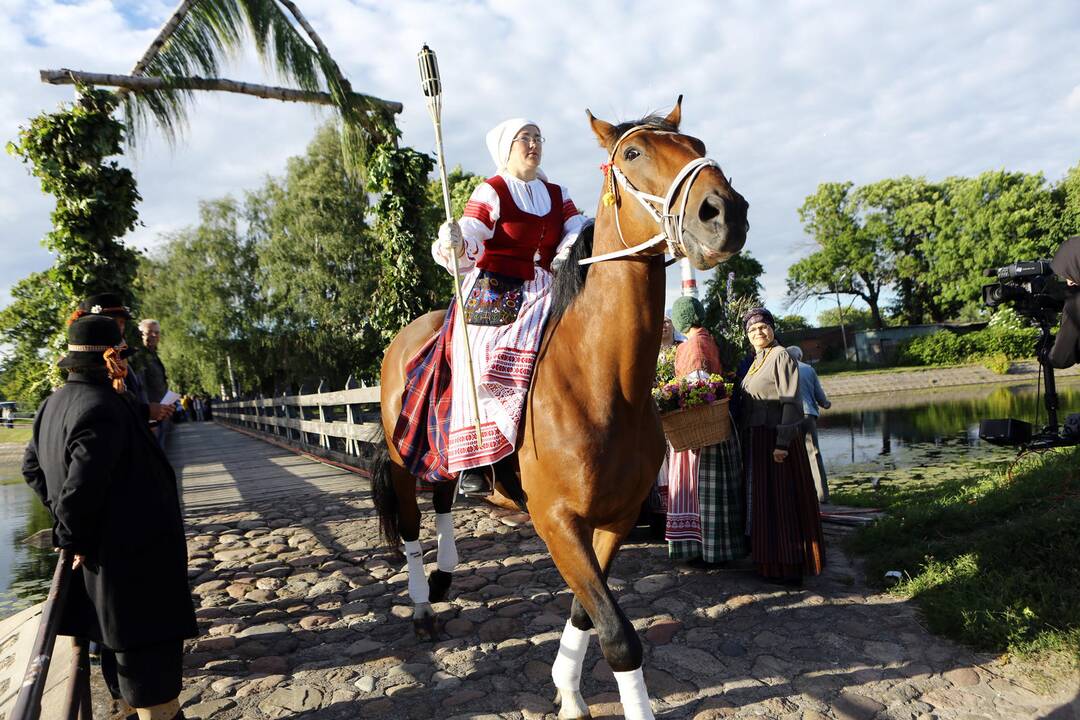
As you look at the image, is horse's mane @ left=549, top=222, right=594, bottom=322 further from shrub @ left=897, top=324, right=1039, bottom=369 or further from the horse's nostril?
shrub @ left=897, top=324, right=1039, bottom=369

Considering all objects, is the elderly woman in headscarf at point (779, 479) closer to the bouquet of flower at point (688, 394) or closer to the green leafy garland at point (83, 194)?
the bouquet of flower at point (688, 394)

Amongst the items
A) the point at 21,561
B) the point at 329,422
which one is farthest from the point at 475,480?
the point at 329,422

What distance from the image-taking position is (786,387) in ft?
14.5

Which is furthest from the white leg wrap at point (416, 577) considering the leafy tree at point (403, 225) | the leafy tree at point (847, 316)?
the leafy tree at point (847, 316)

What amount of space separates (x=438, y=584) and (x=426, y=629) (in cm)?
45

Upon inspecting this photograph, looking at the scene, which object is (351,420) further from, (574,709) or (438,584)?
(574,709)

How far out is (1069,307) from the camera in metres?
3.78

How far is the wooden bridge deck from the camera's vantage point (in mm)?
8633

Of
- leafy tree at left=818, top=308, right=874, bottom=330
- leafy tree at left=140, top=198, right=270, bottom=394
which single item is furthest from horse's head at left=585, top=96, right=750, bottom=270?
leafy tree at left=818, top=308, right=874, bottom=330

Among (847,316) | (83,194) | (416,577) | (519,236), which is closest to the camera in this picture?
(519,236)

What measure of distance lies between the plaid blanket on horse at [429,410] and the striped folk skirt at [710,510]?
2.12m

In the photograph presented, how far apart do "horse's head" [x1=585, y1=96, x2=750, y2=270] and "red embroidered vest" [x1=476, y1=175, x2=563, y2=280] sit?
647mm

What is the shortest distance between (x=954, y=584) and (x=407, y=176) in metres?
7.76

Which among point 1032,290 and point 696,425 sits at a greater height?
point 1032,290
